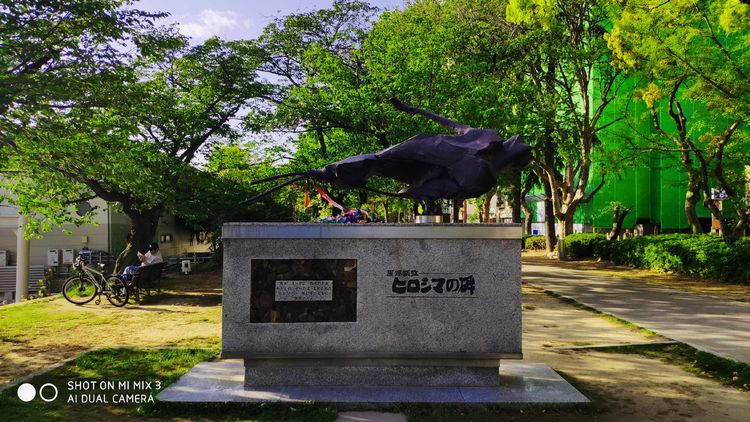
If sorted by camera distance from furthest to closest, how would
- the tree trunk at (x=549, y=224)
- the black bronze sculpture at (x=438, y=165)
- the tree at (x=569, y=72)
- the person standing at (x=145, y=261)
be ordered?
the tree trunk at (x=549, y=224) → the tree at (x=569, y=72) → the person standing at (x=145, y=261) → the black bronze sculpture at (x=438, y=165)

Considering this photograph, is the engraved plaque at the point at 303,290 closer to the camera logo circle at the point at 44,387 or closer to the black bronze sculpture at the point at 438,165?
the black bronze sculpture at the point at 438,165

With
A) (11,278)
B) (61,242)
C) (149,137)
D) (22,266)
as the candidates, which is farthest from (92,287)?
(11,278)

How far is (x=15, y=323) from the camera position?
1038cm

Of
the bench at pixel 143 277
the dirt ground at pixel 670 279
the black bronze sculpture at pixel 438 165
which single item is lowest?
the dirt ground at pixel 670 279

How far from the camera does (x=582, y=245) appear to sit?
2627 centimetres

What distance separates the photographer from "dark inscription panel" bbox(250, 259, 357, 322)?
19.9 feet

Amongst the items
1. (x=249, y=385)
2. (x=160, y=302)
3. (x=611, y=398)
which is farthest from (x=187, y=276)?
(x=611, y=398)

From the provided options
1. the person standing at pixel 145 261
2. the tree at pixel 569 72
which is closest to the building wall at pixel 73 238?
the person standing at pixel 145 261

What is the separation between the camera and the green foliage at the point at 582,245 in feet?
85.5

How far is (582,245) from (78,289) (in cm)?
2165

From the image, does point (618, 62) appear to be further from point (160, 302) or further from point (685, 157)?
point (160, 302)

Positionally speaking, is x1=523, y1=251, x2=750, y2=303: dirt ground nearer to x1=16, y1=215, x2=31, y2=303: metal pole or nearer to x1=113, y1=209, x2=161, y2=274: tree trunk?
x1=113, y1=209, x2=161, y2=274: tree trunk

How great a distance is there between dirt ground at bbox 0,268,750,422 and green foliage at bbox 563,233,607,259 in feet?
44.7

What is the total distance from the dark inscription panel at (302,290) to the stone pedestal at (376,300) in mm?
11
